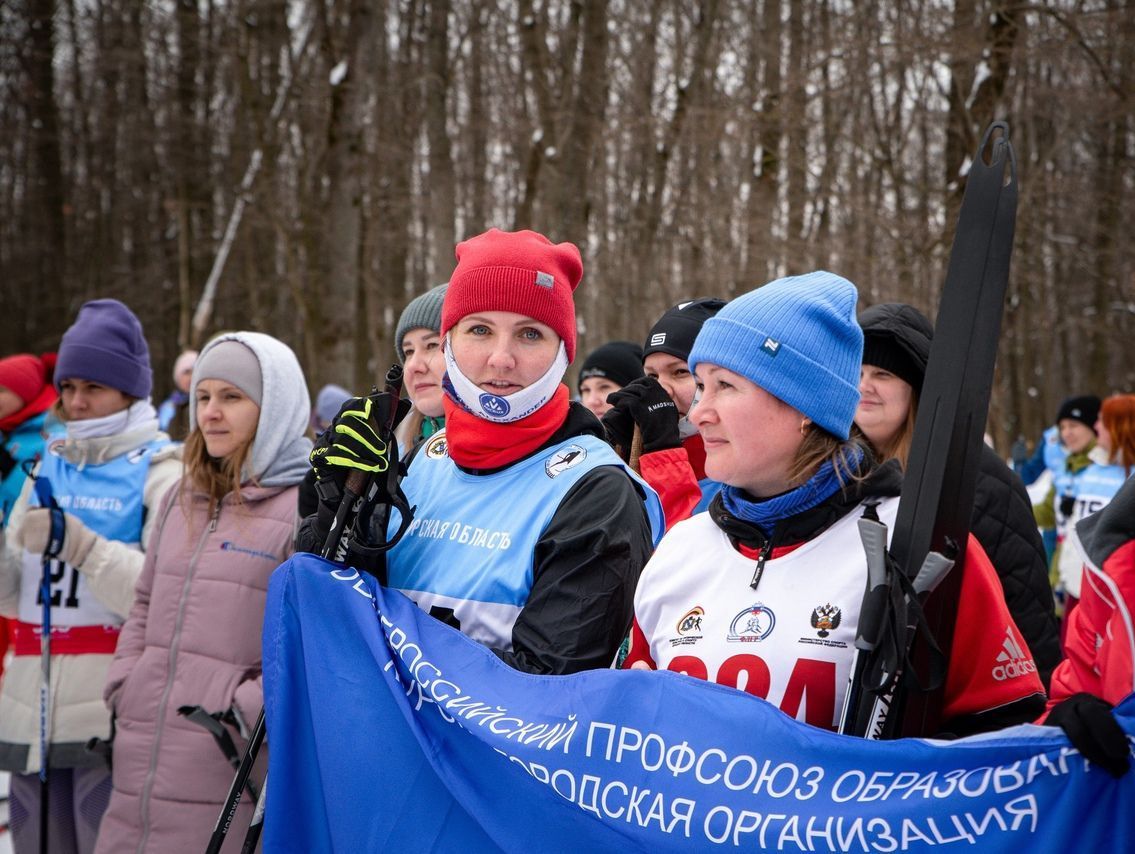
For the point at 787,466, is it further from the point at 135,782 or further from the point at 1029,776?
the point at 135,782

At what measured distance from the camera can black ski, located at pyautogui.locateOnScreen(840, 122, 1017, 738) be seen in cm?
192

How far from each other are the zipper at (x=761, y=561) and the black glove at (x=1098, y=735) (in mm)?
694

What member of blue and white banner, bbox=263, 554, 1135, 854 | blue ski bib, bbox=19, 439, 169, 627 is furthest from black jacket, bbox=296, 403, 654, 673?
blue ski bib, bbox=19, 439, 169, 627

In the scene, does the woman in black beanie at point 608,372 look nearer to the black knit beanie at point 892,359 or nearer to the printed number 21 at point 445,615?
the black knit beanie at point 892,359

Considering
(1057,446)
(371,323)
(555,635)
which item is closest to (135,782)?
(555,635)

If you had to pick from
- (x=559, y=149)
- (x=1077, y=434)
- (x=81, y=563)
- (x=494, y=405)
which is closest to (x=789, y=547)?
(x=494, y=405)

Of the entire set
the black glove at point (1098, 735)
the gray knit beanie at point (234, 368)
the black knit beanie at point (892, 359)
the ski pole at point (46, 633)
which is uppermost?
the black knit beanie at point (892, 359)

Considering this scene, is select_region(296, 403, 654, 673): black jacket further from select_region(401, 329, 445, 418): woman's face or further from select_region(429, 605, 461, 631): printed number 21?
select_region(401, 329, 445, 418): woman's face

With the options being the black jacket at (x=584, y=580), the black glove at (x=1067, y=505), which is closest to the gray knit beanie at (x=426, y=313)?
the black jacket at (x=584, y=580)

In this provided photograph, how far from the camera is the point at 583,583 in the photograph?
244 centimetres

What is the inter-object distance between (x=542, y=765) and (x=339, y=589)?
81cm

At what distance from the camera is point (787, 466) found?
7.68 feet

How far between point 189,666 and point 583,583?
1.72 metres

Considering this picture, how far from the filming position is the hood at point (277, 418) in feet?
12.6
